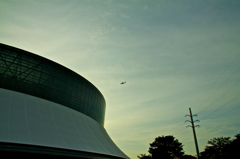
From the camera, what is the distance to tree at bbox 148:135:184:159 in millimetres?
58375

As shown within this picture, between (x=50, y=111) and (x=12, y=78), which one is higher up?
(x=12, y=78)

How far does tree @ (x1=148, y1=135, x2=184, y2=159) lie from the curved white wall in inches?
1756

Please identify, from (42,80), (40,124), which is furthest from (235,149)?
(42,80)

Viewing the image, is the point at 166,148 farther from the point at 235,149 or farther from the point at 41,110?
the point at 41,110

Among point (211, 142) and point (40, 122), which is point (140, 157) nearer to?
point (211, 142)

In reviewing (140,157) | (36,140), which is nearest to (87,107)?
(36,140)

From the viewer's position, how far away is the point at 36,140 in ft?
44.3

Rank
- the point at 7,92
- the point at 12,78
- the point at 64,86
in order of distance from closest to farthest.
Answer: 1. the point at 7,92
2. the point at 12,78
3. the point at 64,86

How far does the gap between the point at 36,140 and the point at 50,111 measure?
505cm

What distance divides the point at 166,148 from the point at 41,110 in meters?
53.6

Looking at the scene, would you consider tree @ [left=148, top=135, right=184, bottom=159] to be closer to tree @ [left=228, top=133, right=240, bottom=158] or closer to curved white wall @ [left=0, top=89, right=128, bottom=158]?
tree @ [left=228, top=133, right=240, bottom=158]

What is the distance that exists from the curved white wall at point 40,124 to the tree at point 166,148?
44611 millimetres

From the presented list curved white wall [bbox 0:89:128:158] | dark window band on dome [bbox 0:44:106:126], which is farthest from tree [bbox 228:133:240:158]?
dark window band on dome [bbox 0:44:106:126]

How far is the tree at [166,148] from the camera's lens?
192ft
